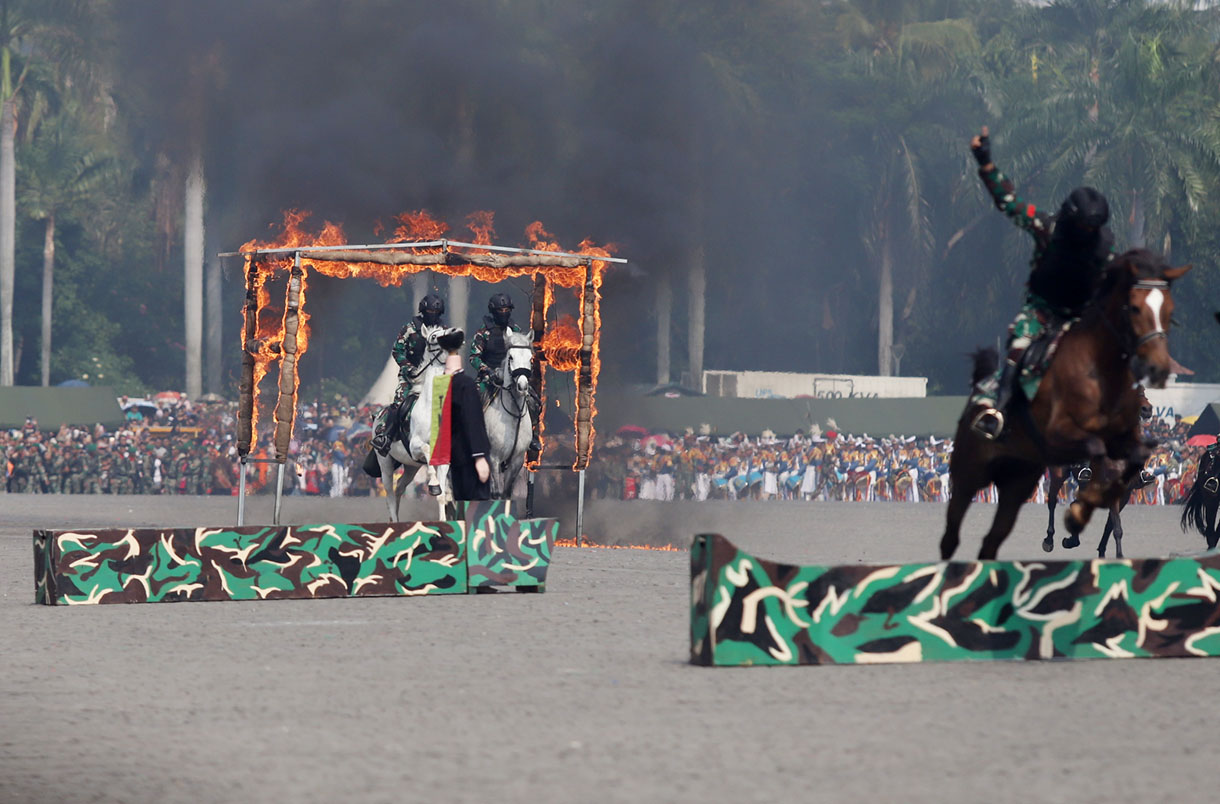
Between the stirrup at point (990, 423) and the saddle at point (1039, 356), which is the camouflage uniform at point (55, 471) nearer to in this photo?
the stirrup at point (990, 423)

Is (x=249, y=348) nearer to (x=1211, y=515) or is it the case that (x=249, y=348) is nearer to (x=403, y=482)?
(x=403, y=482)

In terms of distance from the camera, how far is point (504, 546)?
1579cm

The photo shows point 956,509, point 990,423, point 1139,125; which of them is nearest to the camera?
point 990,423

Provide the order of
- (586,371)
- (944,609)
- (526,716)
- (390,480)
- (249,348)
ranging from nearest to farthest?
(526,716) → (944,609) → (249,348) → (390,480) → (586,371)

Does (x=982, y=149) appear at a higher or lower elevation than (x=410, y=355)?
higher

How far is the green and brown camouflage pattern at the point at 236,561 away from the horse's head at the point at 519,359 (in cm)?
485

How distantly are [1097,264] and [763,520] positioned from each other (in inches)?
810

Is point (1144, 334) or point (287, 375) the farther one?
point (287, 375)

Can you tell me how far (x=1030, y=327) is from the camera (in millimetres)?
12055

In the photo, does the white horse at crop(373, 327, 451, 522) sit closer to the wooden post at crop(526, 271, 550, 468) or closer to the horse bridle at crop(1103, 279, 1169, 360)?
the wooden post at crop(526, 271, 550, 468)

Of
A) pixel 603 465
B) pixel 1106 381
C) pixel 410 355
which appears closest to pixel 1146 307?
pixel 1106 381

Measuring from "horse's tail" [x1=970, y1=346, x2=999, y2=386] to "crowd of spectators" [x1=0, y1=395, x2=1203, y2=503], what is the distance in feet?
91.6

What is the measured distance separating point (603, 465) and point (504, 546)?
2466 cm

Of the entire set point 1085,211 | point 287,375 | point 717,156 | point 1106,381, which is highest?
point 717,156
